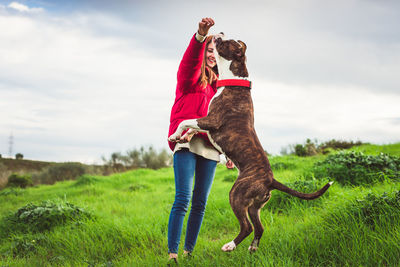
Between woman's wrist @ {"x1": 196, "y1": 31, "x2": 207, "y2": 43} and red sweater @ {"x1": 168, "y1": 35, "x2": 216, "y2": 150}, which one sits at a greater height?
woman's wrist @ {"x1": 196, "y1": 31, "x2": 207, "y2": 43}

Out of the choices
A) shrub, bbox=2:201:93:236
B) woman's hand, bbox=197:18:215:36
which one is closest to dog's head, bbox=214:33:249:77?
woman's hand, bbox=197:18:215:36

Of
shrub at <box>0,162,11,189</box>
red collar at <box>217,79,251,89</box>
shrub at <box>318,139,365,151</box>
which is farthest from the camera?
shrub at <box>318,139,365,151</box>

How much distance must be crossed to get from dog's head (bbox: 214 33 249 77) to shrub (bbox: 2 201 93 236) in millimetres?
4454

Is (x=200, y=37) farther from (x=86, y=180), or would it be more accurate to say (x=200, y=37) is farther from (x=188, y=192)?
(x=86, y=180)

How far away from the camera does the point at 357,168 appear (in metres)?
6.57

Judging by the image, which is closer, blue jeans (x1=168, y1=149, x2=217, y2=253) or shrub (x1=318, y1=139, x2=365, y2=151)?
blue jeans (x1=168, y1=149, x2=217, y2=253)

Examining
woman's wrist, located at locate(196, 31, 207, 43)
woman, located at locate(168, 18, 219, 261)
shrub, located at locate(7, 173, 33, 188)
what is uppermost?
woman's wrist, located at locate(196, 31, 207, 43)

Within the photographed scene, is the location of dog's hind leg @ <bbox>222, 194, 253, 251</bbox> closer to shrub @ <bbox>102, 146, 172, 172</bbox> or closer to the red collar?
the red collar

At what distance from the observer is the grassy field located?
3.16m

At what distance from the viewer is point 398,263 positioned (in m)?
2.89

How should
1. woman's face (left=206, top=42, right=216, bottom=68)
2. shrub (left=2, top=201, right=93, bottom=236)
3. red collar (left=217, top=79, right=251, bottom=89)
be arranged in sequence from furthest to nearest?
shrub (left=2, top=201, right=93, bottom=236) < woman's face (left=206, top=42, right=216, bottom=68) < red collar (left=217, top=79, right=251, bottom=89)

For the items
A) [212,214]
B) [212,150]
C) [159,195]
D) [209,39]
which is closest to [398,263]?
[212,150]

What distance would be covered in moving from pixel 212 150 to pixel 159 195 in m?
5.34

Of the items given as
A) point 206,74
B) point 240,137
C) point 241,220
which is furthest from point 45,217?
point 240,137
